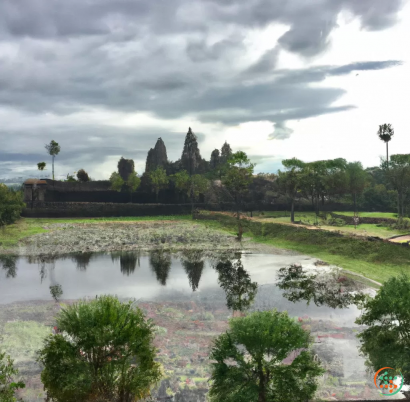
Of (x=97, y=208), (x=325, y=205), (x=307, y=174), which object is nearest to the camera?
(x=307, y=174)

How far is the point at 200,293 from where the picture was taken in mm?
29125

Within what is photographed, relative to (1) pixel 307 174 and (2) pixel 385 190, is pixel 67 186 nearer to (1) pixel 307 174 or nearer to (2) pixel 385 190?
(1) pixel 307 174

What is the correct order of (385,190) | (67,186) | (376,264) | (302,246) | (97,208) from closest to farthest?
(376,264), (302,246), (385,190), (97,208), (67,186)

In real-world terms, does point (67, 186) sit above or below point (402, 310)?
above

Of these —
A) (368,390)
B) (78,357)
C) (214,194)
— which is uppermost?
(214,194)

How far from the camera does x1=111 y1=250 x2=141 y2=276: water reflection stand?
125 feet

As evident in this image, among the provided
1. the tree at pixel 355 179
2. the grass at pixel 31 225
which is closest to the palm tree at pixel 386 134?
the tree at pixel 355 179

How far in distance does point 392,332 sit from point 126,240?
4381cm

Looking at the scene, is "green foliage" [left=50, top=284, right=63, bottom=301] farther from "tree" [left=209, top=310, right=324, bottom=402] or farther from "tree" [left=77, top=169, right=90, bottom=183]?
"tree" [left=77, top=169, right=90, bottom=183]

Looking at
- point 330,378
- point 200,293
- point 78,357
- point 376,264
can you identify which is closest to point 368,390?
point 330,378

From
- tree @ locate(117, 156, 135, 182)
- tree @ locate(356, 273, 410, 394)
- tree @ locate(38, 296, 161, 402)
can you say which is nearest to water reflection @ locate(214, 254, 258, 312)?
tree @ locate(356, 273, 410, 394)

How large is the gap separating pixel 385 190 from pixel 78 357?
2615 inches

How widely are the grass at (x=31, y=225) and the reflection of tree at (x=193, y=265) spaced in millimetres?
24002

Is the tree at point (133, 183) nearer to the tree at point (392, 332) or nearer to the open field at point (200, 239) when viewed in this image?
the open field at point (200, 239)
